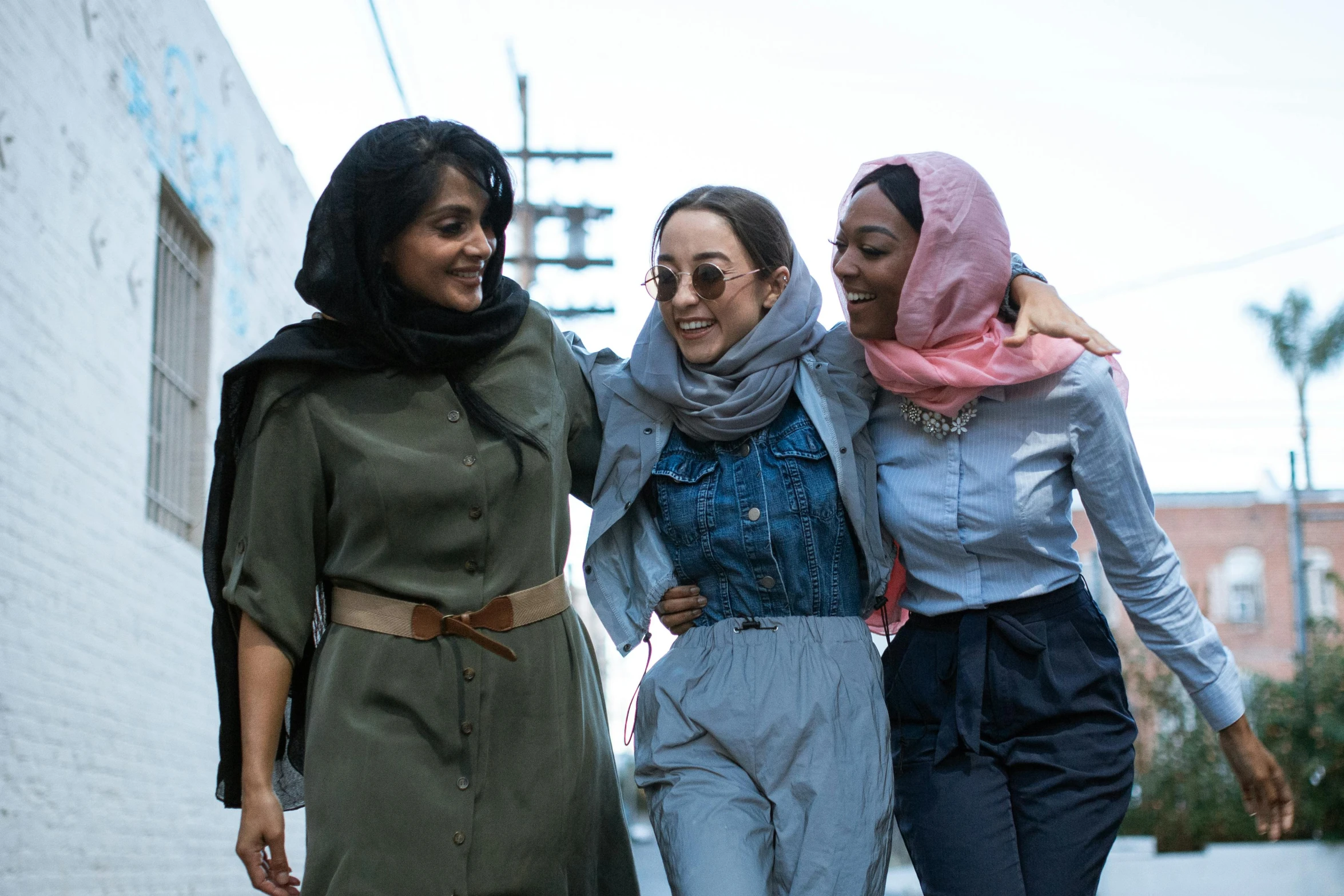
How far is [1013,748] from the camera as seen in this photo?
3205mm

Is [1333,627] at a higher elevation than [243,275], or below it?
below

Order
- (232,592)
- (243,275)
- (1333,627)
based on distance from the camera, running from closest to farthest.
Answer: (232,592), (243,275), (1333,627)

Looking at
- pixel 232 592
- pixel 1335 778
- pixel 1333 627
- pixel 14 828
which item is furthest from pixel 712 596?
pixel 1333 627

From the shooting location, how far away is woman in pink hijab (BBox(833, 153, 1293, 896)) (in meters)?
3.15

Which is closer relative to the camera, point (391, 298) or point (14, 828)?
point (391, 298)

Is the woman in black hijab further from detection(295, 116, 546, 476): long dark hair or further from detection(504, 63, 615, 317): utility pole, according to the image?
detection(504, 63, 615, 317): utility pole

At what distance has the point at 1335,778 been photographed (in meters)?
14.2

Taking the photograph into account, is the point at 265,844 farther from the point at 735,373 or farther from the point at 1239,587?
the point at 1239,587

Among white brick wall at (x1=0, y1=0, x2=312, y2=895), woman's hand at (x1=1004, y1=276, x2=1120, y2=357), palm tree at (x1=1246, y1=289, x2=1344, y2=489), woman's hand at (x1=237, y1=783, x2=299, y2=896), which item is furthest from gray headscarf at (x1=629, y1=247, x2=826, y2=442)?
palm tree at (x1=1246, y1=289, x2=1344, y2=489)

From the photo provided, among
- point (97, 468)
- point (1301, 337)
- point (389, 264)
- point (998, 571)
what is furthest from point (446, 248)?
point (1301, 337)

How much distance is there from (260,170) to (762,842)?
7458 millimetres

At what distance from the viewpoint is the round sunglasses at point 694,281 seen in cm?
343

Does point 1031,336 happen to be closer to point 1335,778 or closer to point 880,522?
point 880,522

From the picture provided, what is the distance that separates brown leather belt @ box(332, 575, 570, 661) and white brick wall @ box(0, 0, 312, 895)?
295cm
